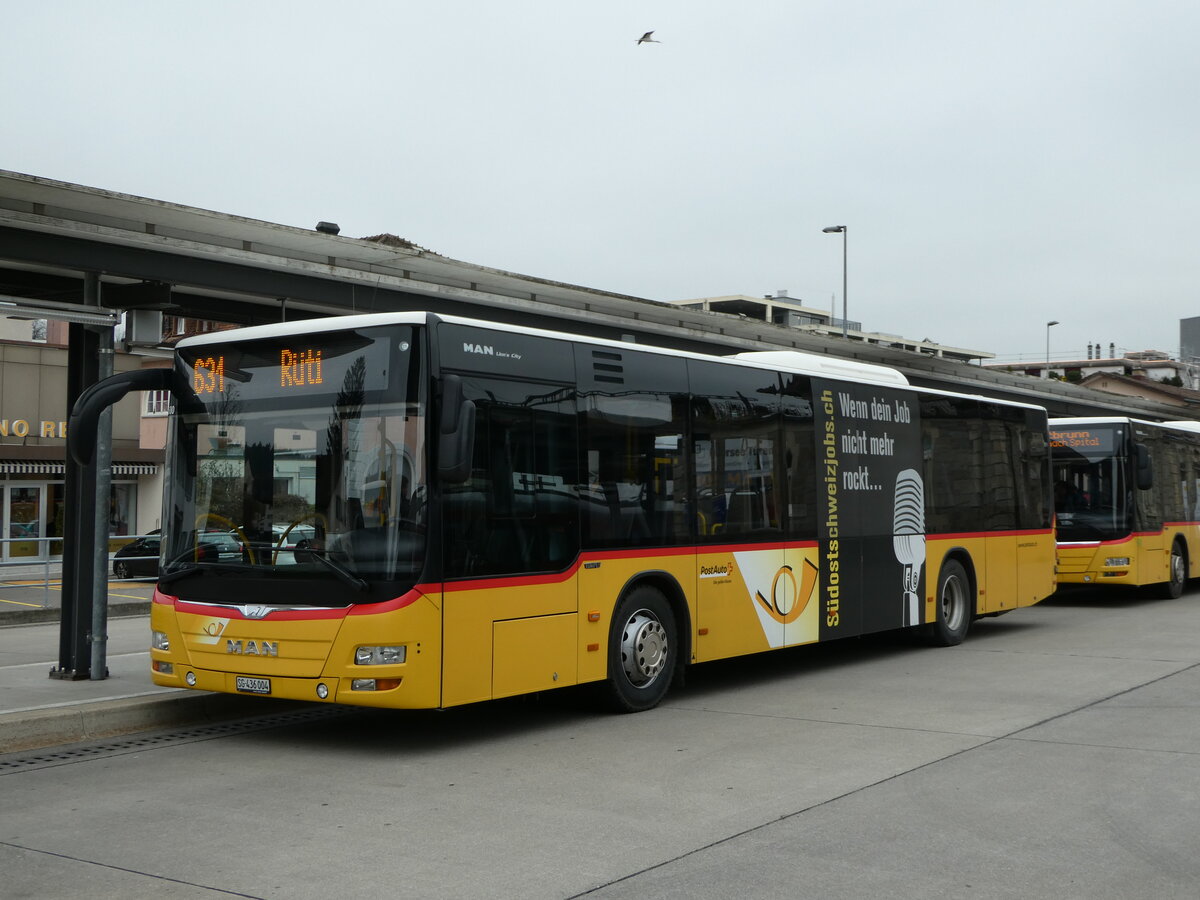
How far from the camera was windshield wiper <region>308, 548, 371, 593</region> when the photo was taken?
8414 millimetres

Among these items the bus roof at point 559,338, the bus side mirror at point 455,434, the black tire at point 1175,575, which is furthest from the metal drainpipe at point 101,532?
the black tire at point 1175,575

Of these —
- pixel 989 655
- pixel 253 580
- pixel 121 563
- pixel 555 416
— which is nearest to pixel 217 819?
pixel 253 580

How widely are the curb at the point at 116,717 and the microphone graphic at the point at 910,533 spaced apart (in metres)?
6.64

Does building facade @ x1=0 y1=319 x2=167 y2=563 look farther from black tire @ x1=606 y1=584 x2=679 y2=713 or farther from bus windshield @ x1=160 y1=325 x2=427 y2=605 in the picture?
black tire @ x1=606 y1=584 x2=679 y2=713

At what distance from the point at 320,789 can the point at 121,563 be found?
2435 centimetres

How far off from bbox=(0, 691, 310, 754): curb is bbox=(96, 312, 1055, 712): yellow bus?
567 millimetres

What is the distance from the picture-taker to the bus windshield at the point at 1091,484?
2053 centimetres

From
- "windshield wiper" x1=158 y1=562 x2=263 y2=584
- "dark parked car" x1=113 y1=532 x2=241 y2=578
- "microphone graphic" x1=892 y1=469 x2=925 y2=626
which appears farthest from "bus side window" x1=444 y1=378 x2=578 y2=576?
"dark parked car" x1=113 y1=532 x2=241 y2=578

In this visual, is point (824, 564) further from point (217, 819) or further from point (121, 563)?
point (121, 563)

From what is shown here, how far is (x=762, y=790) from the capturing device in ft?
24.4

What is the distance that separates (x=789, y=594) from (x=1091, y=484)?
35.1 feet

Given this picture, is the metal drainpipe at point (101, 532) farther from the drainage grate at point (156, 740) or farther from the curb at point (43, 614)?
the curb at point (43, 614)

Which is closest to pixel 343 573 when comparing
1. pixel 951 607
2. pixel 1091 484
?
pixel 951 607

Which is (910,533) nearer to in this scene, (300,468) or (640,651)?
(640,651)
